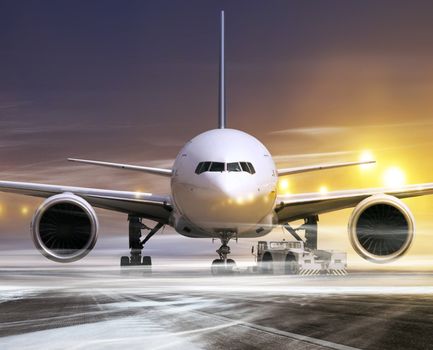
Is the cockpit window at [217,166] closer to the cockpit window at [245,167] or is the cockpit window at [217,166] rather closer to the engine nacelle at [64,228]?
the cockpit window at [245,167]

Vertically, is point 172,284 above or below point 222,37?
below

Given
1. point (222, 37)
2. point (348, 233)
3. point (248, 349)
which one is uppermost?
point (222, 37)

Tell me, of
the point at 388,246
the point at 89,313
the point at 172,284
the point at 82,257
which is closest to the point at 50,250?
the point at 82,257

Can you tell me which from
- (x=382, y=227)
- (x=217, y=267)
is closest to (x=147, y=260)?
(x=217, y=267)

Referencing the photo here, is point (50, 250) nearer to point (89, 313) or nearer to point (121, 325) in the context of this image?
point (89, 313)

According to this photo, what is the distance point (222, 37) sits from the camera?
36.7m

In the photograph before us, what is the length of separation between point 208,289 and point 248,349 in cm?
935

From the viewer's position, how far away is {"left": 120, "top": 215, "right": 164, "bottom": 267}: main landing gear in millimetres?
29156

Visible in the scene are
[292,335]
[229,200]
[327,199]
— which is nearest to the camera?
[292,335]

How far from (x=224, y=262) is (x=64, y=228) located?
17.5ft

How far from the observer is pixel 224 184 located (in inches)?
837

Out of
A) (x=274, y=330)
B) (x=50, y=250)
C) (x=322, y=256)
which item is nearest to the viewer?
(x=274, y=330)

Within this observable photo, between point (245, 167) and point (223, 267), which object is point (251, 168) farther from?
point (223, 267)

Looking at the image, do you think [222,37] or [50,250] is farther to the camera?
[222,37]
